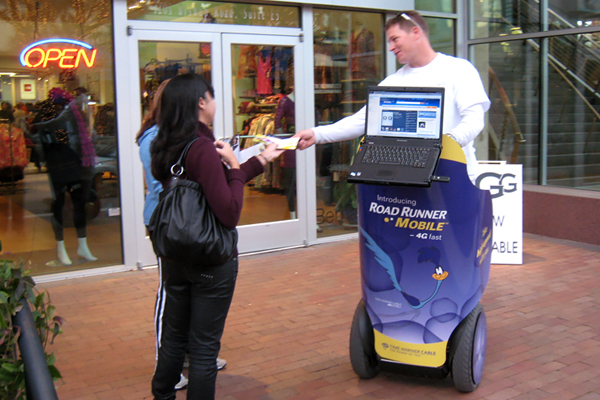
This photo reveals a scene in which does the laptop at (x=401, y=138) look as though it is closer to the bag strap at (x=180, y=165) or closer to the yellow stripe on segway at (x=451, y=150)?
the yellow stripe on segway at (x=451, y=150)

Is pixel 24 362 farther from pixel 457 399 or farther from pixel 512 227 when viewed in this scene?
pixel 512 227

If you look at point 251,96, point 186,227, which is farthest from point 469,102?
point 251,96

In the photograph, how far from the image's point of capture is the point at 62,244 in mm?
6441

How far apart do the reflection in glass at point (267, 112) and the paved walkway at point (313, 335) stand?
0.85 meters

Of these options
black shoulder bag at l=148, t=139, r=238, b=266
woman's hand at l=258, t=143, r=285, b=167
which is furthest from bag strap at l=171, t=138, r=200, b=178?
woman's hand at l=258, t=143, r=285, b=167

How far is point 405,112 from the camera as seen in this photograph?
348 centimetres

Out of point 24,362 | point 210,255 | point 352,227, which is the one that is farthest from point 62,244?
point 24,362

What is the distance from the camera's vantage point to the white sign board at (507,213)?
6645 millimetres

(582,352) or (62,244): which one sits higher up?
(62,244)

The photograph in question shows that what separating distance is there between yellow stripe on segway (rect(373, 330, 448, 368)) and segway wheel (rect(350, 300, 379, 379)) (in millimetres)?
60

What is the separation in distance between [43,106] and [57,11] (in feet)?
3.12

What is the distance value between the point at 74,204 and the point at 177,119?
408 centimetres

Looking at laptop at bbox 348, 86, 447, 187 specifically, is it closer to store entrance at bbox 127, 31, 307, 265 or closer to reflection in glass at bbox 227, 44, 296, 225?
store entrance at bbox 127, 31, 307, 265

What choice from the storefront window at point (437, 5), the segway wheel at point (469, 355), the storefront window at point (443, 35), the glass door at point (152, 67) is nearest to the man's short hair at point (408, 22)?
the segway wheel at point (469, 355)
